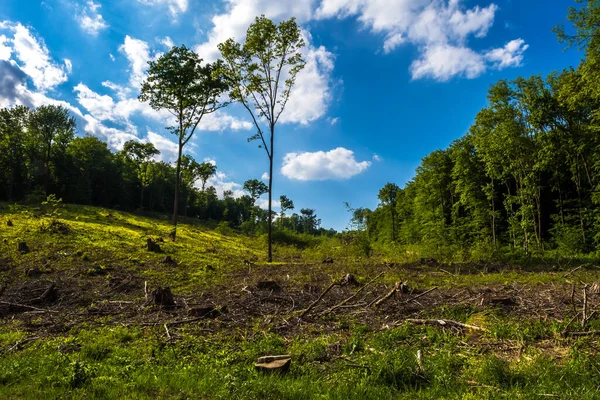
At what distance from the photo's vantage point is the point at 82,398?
4.26m

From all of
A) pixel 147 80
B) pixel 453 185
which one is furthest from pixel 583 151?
pixel 147 80

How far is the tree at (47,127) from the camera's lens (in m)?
46.4

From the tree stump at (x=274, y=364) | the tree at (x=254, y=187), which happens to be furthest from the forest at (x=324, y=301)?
the tree at (x=254, y=187)

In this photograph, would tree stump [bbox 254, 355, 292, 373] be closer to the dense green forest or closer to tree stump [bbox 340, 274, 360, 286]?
tree stump [bbox 340, 274, 360, 286]

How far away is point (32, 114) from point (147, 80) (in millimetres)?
30886

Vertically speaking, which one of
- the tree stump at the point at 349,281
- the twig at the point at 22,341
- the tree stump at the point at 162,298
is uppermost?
the tree stump at the point at 349,281

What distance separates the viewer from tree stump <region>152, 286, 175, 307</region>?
915 cm

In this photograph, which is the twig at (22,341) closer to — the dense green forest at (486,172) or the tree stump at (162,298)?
the tree stump at (162,298)

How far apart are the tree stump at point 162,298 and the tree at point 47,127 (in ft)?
160

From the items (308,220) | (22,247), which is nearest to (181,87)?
(22,247)

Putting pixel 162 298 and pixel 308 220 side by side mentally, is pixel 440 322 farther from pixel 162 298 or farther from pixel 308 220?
pixel 308 220

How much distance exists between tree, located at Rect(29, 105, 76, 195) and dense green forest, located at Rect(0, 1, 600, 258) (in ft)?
0.48

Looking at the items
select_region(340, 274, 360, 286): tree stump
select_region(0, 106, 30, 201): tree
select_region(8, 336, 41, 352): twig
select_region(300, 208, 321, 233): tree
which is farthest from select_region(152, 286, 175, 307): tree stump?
select_region(300, 208, 321, 233): tree

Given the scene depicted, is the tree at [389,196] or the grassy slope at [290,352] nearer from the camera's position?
the grassy slope at [290,352]
